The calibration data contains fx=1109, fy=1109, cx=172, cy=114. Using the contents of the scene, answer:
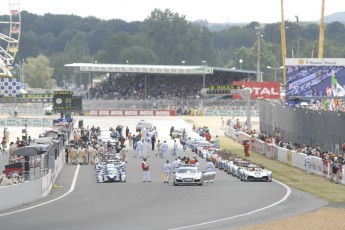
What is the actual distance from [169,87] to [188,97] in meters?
6.30

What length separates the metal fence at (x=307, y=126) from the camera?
2466 inches

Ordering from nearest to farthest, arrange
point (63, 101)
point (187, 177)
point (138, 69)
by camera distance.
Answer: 1. point (187, 177)
2. point (63, 101)
3. point (138, 69)

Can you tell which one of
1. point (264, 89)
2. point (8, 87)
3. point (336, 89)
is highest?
point (8, 87)

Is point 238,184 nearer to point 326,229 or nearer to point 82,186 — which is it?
point 82,186

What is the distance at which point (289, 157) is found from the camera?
2490 inches

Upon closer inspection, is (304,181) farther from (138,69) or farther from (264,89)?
(138,69)

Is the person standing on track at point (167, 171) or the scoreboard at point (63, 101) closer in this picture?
the person standing on track at point (167, 171)

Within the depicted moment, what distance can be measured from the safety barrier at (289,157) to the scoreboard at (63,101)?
1604 cm

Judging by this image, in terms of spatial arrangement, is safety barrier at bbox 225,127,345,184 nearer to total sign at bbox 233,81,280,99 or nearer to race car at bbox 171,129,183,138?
race car at bbox 171,129,183,138

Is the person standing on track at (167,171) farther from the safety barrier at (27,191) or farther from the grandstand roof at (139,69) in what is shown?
the grandstand roof at (139,69)

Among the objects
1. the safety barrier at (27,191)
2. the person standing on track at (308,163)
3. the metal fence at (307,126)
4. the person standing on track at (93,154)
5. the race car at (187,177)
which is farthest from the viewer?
the metal fence at (307,126)

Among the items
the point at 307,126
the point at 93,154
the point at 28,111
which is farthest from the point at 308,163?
the point at 28,111

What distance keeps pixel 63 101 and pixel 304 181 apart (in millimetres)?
48281

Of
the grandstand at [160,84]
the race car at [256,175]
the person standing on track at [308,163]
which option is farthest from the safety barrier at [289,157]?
the grandstand at [160,84]
